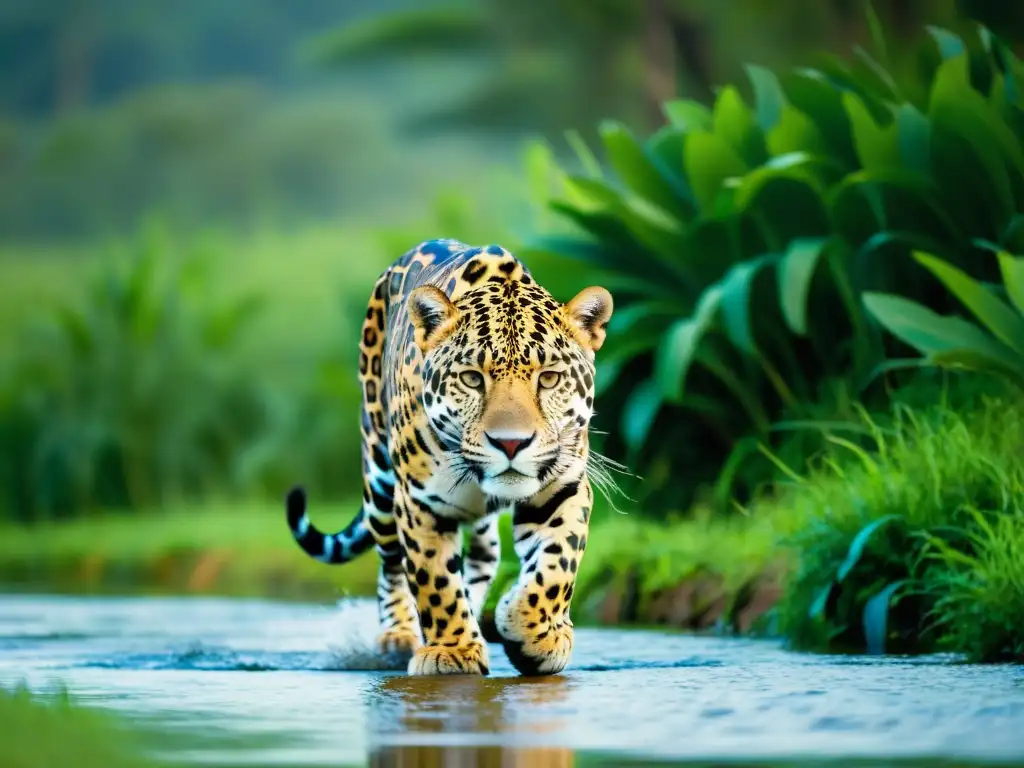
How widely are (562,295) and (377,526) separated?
3320 millimetres

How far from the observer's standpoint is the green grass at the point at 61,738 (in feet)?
14.1

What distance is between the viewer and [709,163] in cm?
1072

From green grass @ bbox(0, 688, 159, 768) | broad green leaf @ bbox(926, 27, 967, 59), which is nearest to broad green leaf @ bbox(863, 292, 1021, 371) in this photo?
broad green leaf @ bbox(926, 27, 967, 59)

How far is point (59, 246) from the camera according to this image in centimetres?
3975

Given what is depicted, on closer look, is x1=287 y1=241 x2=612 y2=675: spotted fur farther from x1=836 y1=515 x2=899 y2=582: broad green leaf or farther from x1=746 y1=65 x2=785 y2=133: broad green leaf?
x1=746 y1=65 x2=785 y2=133: broad green leaf

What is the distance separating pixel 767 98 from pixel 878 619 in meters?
4.59

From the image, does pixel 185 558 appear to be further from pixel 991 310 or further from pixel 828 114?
pixel 991 310

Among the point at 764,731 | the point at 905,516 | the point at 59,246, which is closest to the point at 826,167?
the point at 905,516

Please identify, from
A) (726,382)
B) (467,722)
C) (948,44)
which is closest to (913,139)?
(948,44)

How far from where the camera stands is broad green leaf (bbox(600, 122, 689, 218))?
1114 cm

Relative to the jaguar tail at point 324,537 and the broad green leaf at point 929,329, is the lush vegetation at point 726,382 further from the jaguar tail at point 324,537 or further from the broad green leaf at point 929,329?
the jaguar tail at point 324,537

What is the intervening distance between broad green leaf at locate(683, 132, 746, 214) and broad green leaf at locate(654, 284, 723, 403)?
0.89 metres

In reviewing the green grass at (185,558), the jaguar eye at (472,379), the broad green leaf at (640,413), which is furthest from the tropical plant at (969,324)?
the green grass at (185,558)

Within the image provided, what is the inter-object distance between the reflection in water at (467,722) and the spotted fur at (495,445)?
20cm
